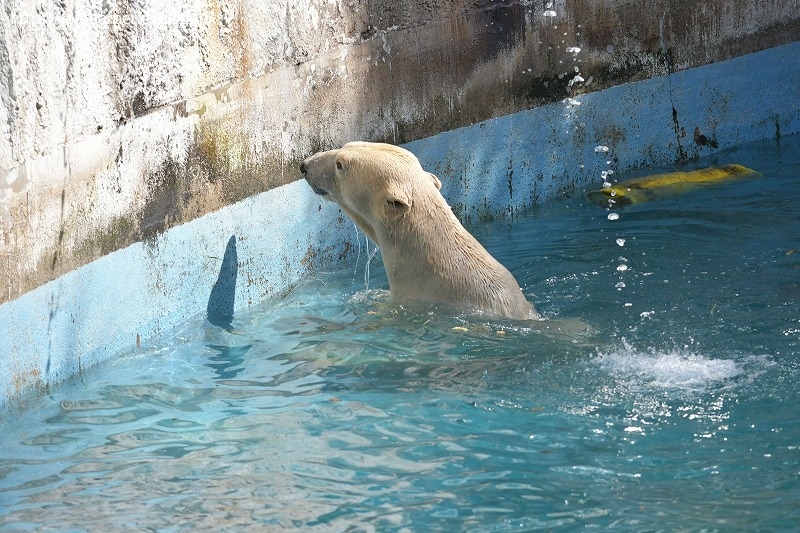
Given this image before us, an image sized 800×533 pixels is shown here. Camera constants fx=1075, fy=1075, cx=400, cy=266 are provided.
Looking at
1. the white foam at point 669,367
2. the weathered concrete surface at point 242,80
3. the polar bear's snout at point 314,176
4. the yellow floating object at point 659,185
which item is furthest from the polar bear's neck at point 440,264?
the yellow floating object at point 659,185

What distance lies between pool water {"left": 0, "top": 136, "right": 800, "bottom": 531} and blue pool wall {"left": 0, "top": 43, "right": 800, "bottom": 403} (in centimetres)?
17

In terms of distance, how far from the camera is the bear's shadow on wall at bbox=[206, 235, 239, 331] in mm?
6047

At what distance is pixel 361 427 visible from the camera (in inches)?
169

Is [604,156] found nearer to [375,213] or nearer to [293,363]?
[375,213]

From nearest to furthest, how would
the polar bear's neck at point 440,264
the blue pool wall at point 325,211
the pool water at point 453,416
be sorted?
the pool water at point 453,416 < the blue pool wall at point 325,211 < the polar bear's neck at point 440,264

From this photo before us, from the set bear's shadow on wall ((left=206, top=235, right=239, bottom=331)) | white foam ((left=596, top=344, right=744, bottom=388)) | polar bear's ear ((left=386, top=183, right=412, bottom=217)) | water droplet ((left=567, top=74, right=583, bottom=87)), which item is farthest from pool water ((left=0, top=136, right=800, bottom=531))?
water droplet ((left=567, top=74, right=583, bottom=87))

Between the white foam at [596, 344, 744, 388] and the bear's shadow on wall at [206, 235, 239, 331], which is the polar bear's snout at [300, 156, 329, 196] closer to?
the bear's shadow on wall at [206, 235, 239, 331]

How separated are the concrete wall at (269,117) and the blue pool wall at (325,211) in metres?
0.01

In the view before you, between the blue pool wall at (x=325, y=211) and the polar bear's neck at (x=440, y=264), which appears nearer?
the blue pool wall at (x=325, y=211)

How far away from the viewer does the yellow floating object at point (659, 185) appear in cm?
793

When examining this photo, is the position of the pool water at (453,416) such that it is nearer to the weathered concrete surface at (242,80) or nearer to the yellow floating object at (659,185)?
the weathered concrete surface at (242,80)

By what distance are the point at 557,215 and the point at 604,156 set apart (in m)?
0.94

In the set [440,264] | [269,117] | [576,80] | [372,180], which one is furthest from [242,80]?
[576,80]

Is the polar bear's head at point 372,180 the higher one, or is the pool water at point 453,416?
the polar bear's head at point 372,180
